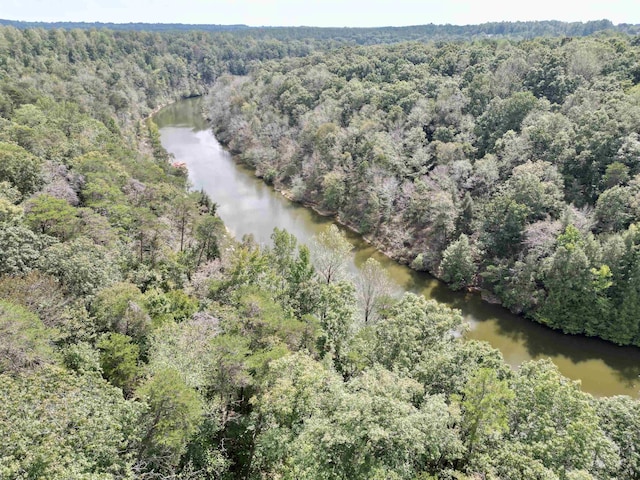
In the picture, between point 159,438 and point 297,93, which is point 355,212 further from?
point 159,438

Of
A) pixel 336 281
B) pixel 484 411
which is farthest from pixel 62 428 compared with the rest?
pixel 336 281

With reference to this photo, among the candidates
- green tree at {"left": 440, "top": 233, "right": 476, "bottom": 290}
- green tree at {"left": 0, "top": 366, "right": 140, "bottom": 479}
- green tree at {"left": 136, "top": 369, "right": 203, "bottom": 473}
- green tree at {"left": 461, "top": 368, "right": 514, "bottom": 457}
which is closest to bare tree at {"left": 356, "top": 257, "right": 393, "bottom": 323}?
green tree at {"left": 440, "top": 233, "right": 476, "bottom": 290}

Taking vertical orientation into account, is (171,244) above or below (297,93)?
below

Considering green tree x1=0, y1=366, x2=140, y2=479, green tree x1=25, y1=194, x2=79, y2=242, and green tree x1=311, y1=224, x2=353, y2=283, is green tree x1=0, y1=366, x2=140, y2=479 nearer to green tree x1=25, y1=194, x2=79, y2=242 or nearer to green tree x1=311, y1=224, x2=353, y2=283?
green tree x1=25, y1=194, x2=79, y2=242

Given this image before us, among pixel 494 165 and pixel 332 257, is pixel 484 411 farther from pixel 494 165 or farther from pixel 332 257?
pixel 494 165

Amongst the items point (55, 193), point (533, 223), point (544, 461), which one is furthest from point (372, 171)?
point (544, 461)

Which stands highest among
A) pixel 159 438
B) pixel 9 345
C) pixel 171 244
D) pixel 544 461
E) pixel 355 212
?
pixel 9 345

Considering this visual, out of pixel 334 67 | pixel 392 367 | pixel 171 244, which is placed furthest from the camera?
pixel 334 67
